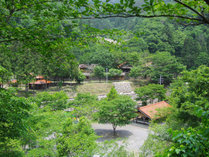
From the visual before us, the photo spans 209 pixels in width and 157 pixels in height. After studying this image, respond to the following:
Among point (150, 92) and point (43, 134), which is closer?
point (43, 134)

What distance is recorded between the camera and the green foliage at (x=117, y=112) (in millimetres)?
17297

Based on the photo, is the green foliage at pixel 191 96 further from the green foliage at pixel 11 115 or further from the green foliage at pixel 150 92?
the green foliage at pixel 11 115

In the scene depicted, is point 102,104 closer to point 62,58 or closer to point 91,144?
point 91,144

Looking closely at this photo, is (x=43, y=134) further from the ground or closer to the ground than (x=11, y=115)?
closer to the ground

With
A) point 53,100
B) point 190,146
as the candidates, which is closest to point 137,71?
point 53,100

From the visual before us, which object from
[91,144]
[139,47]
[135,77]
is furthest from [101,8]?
[139,47]

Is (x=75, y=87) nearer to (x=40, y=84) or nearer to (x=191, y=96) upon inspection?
(x=40, y=84)

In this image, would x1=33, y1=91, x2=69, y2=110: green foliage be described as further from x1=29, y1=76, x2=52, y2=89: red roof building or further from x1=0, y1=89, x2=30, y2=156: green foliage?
x1=0, y1=89, x2=30, y2=156: green foliage

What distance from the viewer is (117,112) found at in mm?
17297

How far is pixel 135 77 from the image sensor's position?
37.0 meters

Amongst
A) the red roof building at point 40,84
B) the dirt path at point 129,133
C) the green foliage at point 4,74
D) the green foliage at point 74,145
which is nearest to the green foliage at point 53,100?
the dirt path at point 129,133

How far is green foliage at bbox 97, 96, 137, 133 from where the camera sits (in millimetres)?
17297

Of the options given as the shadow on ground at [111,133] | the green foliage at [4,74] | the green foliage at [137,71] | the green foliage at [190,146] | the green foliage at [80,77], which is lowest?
the shadow on ground at [111,133]

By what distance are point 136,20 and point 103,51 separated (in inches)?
1333
